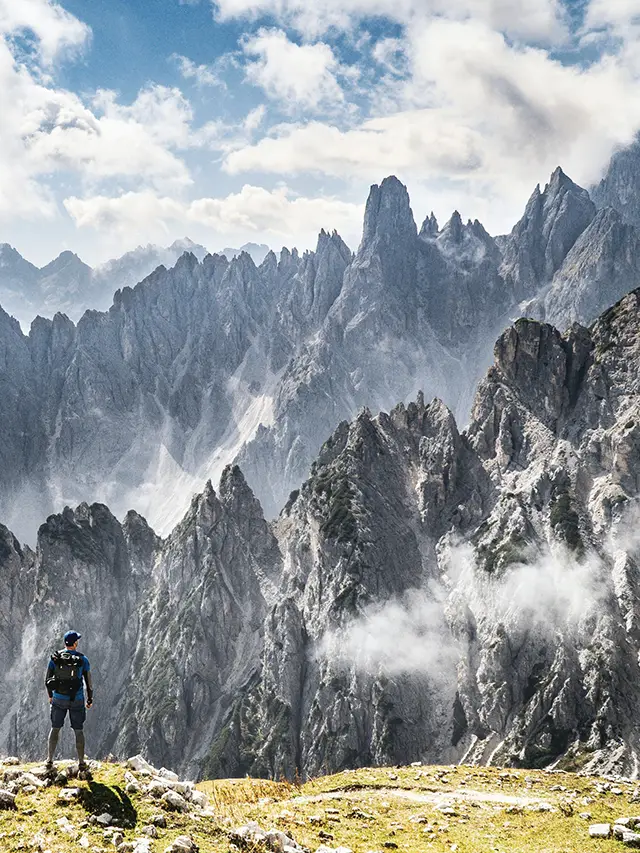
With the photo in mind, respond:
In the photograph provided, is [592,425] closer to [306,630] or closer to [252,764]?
[306,630]

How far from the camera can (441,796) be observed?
112 ft

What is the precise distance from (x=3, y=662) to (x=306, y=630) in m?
79.4

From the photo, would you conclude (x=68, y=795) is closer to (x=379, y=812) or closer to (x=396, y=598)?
(x=379, y=812)

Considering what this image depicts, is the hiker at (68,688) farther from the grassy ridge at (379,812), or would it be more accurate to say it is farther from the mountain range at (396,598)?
the mountain range at (396,598)

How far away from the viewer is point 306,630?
141 m

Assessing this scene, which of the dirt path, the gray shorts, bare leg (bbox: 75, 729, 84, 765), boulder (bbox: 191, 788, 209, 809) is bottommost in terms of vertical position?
the dirt path

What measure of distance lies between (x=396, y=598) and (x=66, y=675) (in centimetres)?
12394

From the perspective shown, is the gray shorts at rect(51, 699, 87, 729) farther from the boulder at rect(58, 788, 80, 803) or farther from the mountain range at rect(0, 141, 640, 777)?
the mountain range at rect(0, 141, 640, 777)

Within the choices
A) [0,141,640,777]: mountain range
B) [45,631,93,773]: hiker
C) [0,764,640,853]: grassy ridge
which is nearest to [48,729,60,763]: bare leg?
[45,631,93,773]: hiker

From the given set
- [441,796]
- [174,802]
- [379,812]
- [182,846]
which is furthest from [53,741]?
[441,796]

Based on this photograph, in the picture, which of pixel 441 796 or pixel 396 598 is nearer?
pixel 441 796

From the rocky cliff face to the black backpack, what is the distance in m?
92.1

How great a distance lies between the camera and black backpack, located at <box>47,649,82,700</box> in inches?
903

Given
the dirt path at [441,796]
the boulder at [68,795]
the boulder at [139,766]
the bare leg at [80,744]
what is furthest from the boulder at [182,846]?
the dirt path at [441,796]
